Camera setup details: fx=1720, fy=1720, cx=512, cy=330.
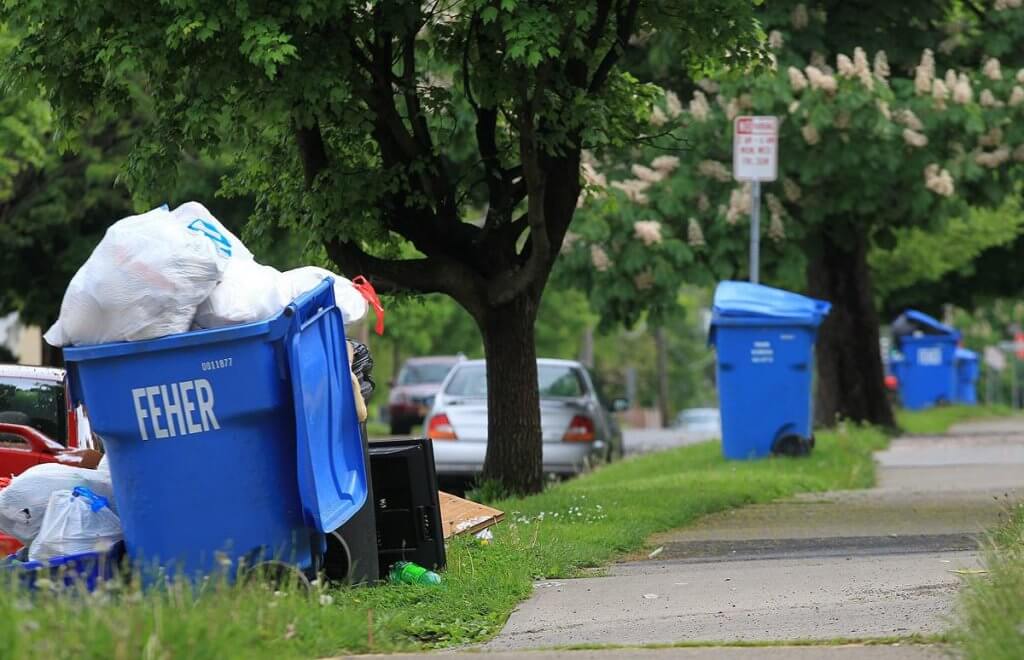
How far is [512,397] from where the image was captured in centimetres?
1184

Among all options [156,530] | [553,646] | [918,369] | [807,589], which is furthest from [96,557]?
[918,369]

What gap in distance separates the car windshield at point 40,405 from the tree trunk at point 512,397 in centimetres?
280

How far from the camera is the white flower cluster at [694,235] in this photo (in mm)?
18344

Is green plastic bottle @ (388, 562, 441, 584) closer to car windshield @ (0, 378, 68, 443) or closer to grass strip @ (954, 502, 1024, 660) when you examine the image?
grass strip @ (954, 502, 1024, 660)

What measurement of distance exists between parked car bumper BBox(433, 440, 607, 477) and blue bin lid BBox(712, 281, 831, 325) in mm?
2139

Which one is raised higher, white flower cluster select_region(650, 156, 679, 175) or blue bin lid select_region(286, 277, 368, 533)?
white flower cluster select_region(650, 156, 679, 175)

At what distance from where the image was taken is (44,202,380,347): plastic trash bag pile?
6.58m

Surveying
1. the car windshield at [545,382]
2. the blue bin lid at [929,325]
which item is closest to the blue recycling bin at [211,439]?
the car windshield at [545,382]

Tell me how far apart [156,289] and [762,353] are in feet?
32.5

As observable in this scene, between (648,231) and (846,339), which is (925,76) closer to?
(648,231)

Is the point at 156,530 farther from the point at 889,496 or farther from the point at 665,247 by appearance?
the point at 665,247

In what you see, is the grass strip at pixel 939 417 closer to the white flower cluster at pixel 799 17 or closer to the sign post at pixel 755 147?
the white flower cluster at pixel 799 17

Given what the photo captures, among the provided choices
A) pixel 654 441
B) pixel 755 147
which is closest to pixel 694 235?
pixel 755 147

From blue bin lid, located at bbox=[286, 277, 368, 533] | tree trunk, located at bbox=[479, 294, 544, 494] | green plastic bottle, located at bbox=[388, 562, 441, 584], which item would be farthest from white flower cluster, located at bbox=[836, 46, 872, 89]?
blue bin lid, located at bbox=[286, 277, 368, 533]
